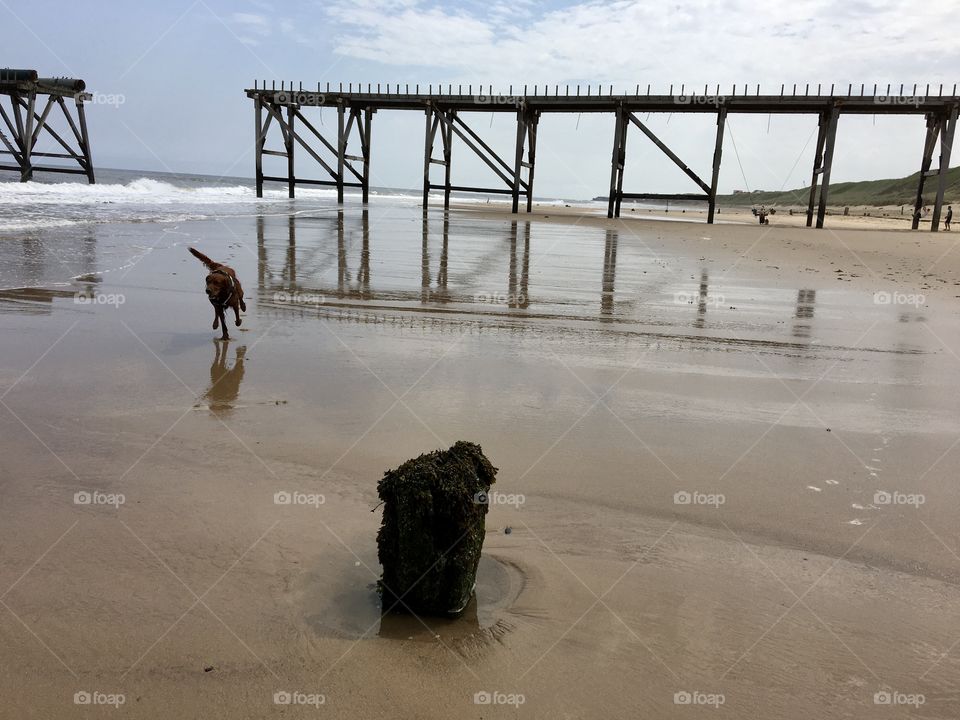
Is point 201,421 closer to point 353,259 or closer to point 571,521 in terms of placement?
point 571,521

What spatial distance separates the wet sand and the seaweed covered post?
10 centimetres

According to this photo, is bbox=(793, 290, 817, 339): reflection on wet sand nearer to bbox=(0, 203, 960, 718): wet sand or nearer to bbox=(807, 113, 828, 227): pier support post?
bbox=(0, 203, 960, 718): wet sand

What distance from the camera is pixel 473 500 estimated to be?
87.0 inches

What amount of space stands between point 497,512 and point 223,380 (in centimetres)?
262

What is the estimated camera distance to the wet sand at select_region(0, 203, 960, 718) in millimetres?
1946

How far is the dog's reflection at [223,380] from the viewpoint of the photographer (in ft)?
13.6

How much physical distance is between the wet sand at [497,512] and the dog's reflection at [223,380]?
3cm

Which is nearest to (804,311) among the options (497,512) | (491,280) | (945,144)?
(491,280)

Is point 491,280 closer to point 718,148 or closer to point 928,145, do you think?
point 718,148

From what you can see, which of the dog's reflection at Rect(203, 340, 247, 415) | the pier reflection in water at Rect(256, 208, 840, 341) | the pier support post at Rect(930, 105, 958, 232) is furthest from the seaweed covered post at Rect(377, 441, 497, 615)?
the pier support post at Rect(930, 105, 958, 232)

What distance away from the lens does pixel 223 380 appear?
4.66 m

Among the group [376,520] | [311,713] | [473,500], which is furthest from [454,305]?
[311,713]

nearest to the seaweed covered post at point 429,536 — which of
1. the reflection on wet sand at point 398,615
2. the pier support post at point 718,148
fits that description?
the reflection on wet sand at point 398,615

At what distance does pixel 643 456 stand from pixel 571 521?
0.87m
